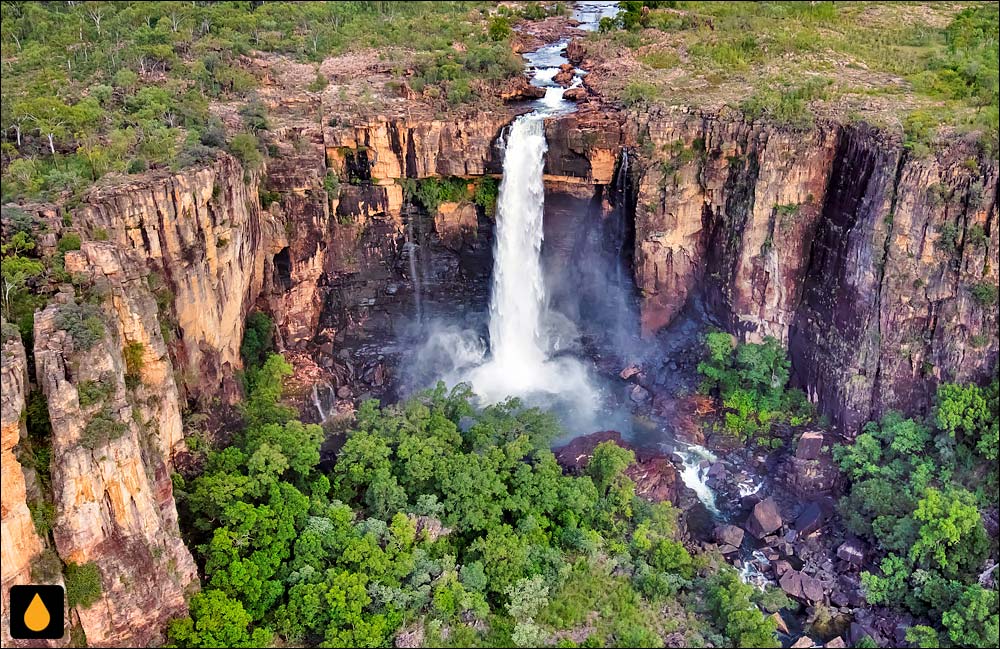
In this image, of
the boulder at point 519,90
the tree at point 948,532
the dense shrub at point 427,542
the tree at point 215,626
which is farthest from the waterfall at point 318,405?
the tree at point 948,532

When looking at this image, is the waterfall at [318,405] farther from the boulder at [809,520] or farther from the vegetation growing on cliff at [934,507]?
the vegetation growing on cliff at [934,507]

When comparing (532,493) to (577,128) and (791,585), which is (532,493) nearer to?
(791,585)

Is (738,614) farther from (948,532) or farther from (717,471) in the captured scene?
(717,471)

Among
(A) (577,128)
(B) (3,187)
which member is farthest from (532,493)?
(B) (3,187)

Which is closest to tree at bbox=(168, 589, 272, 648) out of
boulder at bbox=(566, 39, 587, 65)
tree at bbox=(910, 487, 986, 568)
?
tree at bbox=(910, 487, 986, 568)

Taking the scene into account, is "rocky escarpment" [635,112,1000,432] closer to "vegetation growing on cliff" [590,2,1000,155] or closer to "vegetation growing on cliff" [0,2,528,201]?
"vegetation growing on cliff" [590,2,1000,155]

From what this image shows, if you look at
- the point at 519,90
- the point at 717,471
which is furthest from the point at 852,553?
the point at 519,90

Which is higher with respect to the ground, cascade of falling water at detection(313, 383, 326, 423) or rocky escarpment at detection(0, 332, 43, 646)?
rocky escarpment at detection(0, 332, 43, 646)
